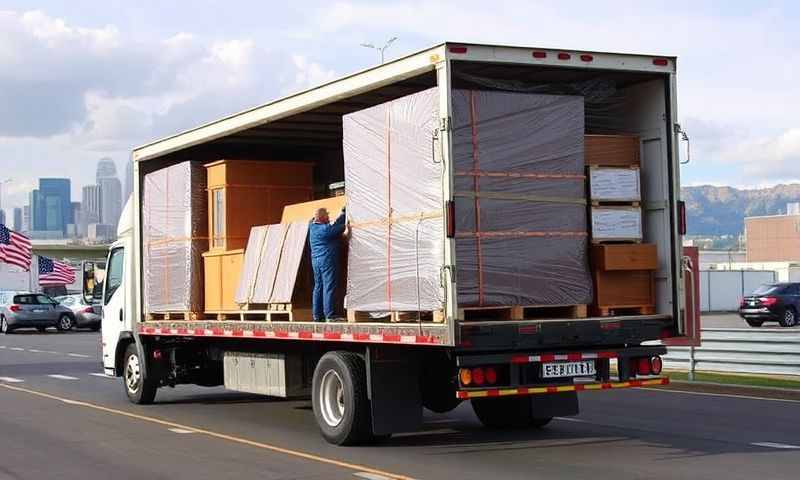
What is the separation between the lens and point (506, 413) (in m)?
13.1

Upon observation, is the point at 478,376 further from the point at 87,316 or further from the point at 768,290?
the point at 87,316

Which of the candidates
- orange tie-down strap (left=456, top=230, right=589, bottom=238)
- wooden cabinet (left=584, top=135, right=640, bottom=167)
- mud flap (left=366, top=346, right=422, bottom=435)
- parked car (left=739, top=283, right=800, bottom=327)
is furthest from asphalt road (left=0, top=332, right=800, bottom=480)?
parked car (left=739, top=283, right=800, bottom=327)

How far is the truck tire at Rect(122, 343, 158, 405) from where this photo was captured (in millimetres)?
16234

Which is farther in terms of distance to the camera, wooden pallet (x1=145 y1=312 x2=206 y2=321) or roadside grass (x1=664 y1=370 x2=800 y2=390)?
roadside grass (x1=664 y1=370 x2=800 y2=390)

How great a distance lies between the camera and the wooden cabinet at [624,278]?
36.3 feet

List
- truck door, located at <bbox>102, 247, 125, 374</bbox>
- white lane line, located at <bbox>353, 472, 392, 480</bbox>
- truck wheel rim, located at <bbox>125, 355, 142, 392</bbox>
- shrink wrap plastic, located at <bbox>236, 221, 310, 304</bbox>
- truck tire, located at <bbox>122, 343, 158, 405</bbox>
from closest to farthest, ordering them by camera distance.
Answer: white lane line, located at <bbox>353, 472, 392, 480</bbox>, shrink wrap plastic, located at <bbox>236, 221, 310, 304</bbox>, truck tire, located at <bbox>122, 343, 158, 405</bbox>, truck wheel rim, located at <bbox>125, 355, 142, 392</bbox>, truck door, located at <bbox>102, 247, 125, 374</bbox>

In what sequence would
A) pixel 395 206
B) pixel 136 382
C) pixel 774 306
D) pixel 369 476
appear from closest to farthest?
pixel 369 476
pixel 395 206
pixel 136 382
pixel 774 306

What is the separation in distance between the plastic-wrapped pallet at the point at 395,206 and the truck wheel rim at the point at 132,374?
594cm

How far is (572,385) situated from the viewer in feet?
35.5

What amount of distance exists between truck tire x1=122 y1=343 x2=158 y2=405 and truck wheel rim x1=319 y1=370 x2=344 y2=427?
4.98 m

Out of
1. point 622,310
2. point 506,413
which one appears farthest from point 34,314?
point 622,310

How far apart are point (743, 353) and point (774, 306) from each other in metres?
20.9

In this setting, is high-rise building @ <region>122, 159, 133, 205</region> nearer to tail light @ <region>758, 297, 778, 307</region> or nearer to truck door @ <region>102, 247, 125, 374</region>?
truck door @ <region>102, 247, 125, 374</region>

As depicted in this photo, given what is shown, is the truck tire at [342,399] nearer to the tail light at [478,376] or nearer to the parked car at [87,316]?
the tail light at [478,376]
